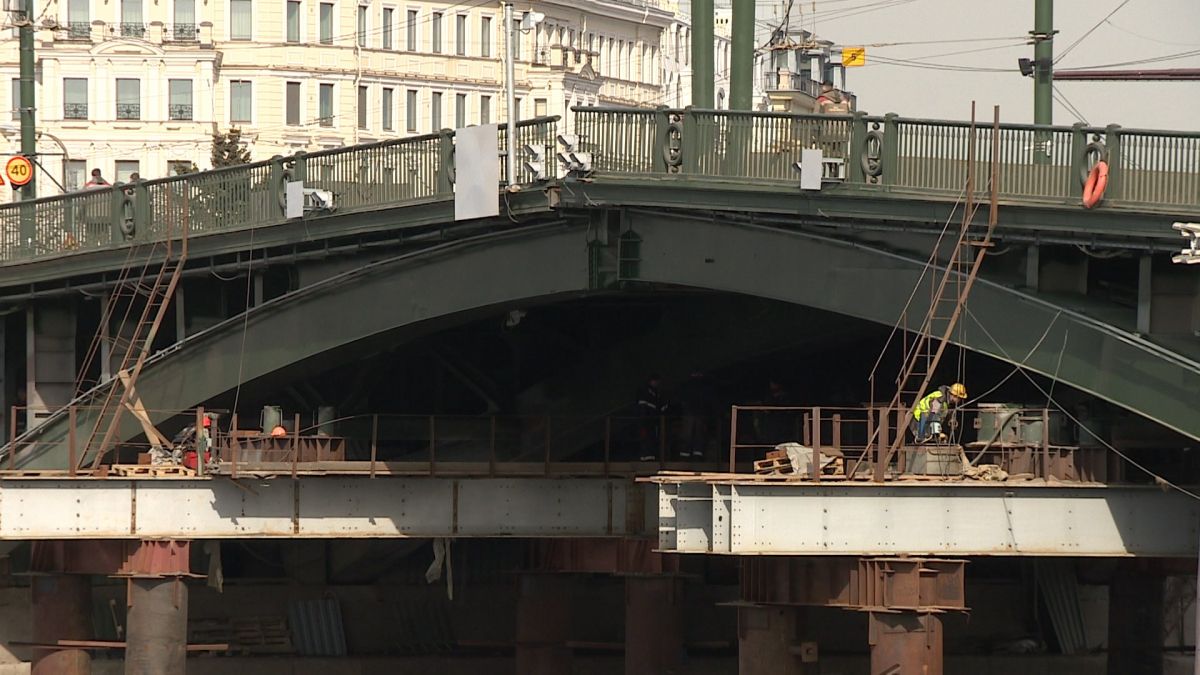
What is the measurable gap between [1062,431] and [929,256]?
11.0 ft

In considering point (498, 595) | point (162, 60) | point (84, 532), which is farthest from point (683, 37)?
point (84, 532)

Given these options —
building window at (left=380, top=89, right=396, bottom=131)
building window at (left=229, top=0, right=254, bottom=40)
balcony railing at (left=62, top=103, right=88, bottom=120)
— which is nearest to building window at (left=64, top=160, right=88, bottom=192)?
balcony railing at (left=62, top=103, right=88, bottom=120)

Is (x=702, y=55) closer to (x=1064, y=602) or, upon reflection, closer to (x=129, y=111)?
(x=1064, y=602)

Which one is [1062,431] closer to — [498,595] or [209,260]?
[209,260]

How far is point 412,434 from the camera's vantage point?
45344 mm

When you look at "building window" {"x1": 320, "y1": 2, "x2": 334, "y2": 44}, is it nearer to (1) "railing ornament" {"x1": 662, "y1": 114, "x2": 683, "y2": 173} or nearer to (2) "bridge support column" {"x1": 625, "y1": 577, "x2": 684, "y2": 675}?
(2) "bridge support column" {"x1": 625, "y1": 577, "x2": 684, "y2": 675}

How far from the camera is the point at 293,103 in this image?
104562 millimetres

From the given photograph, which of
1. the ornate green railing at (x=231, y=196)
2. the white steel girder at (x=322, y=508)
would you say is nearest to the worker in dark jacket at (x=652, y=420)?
the white steel girder at (x=322, y=508)

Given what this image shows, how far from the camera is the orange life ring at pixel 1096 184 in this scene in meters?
31.8

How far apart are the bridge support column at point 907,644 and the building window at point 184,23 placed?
76199mm

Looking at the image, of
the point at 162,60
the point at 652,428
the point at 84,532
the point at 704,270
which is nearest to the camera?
the point at 704,270

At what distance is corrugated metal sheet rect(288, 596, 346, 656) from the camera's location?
1960 inches

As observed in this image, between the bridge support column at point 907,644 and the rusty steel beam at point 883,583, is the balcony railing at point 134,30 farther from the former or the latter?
the bridge support column at point 907,644

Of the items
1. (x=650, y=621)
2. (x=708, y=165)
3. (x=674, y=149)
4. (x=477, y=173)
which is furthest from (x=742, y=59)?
(x=650, y=621)
